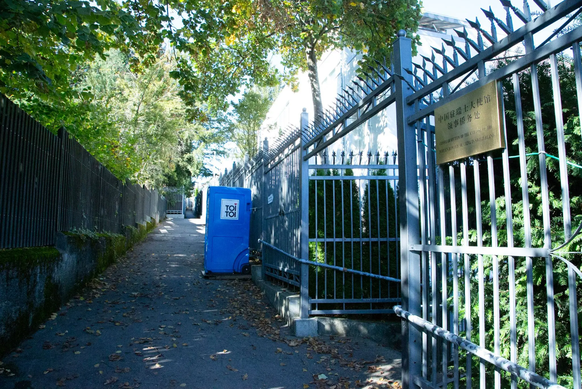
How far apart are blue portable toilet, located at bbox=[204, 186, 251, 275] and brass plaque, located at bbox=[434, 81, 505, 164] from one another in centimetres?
767

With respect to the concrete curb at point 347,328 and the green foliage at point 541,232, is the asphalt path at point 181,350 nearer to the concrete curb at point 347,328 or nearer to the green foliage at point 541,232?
the concrete curb at point 347,328

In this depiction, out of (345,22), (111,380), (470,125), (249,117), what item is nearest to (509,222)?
(470,125)

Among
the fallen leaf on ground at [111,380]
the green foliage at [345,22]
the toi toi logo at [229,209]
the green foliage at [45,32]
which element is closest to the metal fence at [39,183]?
the green foliage at [45,32]

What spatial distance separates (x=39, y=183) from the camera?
603cm

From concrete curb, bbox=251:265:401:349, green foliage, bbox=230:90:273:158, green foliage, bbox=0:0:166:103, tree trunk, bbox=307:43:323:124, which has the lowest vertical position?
concrete curb, bbox=251:265:401:349

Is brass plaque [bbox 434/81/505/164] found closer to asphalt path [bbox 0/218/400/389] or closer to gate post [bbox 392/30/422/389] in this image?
gate post [bbox 392/30/422/389]

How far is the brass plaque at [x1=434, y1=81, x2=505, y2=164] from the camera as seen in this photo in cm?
235

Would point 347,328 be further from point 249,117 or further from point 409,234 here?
point 249,117

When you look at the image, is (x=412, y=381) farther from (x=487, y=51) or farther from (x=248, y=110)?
(x=248, y=110)

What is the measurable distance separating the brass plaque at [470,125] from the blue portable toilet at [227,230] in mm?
7671

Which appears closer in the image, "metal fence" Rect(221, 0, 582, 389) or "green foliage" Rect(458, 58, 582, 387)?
"metal fence" Rect(221, 0, 582, 389)

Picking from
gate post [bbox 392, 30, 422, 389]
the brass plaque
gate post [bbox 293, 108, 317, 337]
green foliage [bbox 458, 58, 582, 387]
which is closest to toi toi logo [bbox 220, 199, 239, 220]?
gate post [bbox 293, 108, 317, 337]

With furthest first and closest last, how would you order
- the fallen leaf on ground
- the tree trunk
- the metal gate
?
the tree trunk
the fallen leaf on ground
the metal gate

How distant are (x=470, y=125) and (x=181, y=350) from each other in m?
4.09
